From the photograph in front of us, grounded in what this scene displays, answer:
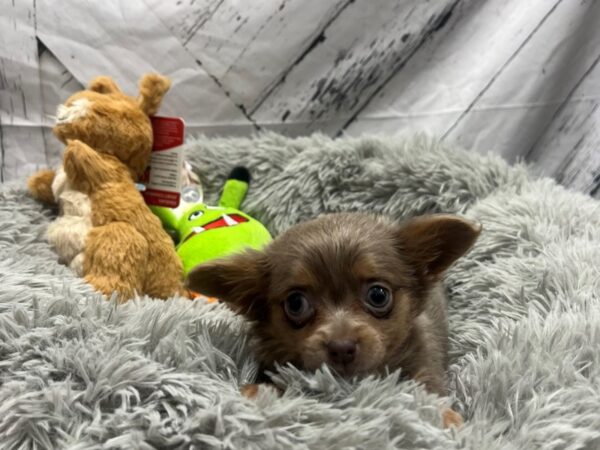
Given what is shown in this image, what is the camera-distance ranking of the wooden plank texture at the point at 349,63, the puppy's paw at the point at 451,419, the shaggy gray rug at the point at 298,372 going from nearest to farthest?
the shaggy gray rug at the point at 298,372, the puppy's paw at the point at 451,419, the wooden plank texture at the point at 349,63

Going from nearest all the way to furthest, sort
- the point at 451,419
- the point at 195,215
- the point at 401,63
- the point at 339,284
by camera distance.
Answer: the point at 451,419
the point at 339,284
the point at 195,215
the point at 401,63

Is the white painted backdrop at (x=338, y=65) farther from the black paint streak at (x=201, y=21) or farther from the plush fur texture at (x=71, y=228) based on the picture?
the plush fur texture at (x=71, y=228)

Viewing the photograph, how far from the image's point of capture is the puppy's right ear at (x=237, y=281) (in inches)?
49.7

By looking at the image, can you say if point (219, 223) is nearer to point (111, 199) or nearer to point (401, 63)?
point (111, 199)

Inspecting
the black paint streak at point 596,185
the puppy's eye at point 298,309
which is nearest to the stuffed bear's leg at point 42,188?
the puppy's eye at point 298,309

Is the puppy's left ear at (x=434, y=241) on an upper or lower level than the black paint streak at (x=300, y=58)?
lower

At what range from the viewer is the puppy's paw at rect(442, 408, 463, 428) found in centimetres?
99

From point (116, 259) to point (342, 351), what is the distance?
0.70 metres

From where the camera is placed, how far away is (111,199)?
1645mm

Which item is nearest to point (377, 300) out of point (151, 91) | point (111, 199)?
point (111, 199)

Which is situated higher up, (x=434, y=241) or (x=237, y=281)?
(x=434, y=241)

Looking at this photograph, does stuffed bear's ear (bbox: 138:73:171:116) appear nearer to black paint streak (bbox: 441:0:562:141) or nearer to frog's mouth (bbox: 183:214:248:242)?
frog's mouth (bbox: 183:214:248:242)

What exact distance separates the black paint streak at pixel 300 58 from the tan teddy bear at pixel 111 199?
536 mm

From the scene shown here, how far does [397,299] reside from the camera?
121 centimetres
